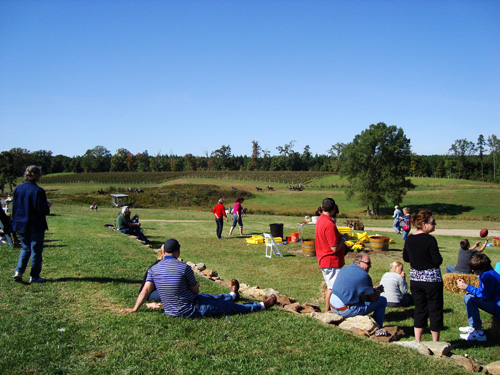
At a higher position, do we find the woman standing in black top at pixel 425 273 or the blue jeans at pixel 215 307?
the woman standing in black top at pixel 425 273

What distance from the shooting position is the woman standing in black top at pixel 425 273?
5152 millimetres

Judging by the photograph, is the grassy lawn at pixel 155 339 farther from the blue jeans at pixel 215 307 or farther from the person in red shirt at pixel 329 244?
the person in red shirt at pixel 329 244

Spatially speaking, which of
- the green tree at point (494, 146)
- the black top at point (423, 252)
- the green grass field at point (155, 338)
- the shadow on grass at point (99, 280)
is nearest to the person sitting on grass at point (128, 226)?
the green grass field at point (155, 338)

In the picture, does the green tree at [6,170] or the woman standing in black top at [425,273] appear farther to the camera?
the green tree at [6,170]

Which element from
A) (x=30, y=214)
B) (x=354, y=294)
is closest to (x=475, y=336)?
(x=354, y=294)

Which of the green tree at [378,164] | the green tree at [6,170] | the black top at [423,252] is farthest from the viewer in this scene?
the green tree at [6,170]

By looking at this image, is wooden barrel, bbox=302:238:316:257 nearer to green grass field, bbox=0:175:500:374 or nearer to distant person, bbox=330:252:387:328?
green grass field, bbox=0:175:500:374

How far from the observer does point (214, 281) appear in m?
8.77

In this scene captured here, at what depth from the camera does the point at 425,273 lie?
5.19m

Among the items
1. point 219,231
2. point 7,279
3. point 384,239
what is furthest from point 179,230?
point 7,279

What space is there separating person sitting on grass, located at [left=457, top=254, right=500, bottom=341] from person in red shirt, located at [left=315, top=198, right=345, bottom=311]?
1.94 metres

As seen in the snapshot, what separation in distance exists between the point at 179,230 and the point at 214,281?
12.8 m

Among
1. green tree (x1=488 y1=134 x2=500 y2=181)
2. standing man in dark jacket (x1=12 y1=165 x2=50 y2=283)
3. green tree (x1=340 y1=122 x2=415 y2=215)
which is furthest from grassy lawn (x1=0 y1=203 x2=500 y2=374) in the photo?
green tree (x1=488 y1=134 x2=500 y2=181)

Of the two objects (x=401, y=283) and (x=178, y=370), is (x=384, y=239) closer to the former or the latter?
(x=401, y=283)
